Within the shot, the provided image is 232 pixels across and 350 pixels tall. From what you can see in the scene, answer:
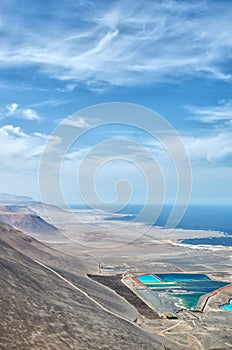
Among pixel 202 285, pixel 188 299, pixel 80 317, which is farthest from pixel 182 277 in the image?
pixel 80 317

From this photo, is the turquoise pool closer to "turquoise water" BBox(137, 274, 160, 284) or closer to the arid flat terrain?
"turquoise water" BBox(137, 274, 160, 284)

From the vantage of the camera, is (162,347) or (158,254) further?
(158,254)

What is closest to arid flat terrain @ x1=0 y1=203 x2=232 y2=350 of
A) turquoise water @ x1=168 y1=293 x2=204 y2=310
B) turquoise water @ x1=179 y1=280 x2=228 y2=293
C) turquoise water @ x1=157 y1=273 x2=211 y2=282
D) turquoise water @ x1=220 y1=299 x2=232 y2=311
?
turquoise water @ x1=220 y1=299 x2=232 y2=311

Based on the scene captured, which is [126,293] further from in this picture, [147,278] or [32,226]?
[32,226]

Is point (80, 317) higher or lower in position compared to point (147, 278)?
higher

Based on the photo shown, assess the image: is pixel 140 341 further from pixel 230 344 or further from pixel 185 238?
pixel 185 238

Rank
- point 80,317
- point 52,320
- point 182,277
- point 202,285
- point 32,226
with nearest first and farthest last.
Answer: point 52,320
point 80,317
point 202,285
point 182,277
point 32,226

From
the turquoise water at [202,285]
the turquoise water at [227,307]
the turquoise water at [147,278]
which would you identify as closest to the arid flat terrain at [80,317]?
the turquoise water at [227,307]

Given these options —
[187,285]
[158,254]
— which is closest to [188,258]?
[158,254]
